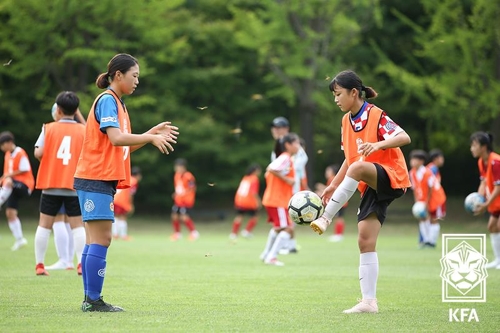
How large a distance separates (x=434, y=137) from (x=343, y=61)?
5344 mm

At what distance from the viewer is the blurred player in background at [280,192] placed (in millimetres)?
13648

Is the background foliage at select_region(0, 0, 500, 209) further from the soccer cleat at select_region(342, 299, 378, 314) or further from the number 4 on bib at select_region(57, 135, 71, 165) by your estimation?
the soccer cleat at select_region(342, 299, 378, 314)

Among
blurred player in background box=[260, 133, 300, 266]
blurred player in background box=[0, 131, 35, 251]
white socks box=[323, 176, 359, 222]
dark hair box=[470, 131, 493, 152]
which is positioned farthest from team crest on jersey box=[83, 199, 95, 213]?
blurred player in background box=[0, 131, 35, 251]

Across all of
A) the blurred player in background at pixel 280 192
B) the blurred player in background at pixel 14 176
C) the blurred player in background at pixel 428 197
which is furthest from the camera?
the blurred player in background at pixel 428 197

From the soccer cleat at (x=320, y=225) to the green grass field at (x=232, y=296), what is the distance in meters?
0.77

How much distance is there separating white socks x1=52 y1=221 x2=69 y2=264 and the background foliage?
16.6 meters

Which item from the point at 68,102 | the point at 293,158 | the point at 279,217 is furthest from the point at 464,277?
the point at 293,158

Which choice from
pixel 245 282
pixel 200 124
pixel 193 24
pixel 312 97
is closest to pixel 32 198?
pixel 200 124

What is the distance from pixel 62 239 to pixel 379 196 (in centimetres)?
573

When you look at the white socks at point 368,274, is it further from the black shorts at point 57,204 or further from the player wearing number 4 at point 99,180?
the black shorts at point 57,204

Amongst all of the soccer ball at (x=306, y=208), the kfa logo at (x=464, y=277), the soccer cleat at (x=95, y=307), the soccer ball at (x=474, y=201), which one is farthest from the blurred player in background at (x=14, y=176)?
the soccer ball at (x=306, y=208)

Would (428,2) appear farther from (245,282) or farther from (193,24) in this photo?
(245,282)

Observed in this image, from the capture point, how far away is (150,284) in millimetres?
9930

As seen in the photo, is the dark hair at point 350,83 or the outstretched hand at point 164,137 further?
the dark hair at point 350,83
